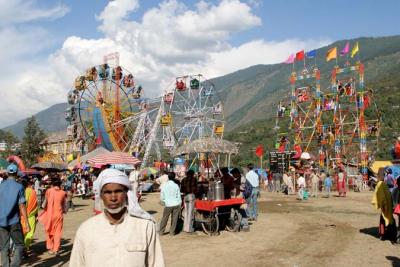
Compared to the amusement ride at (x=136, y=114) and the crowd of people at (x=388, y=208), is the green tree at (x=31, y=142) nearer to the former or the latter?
the amusement ride at (x=136, y=114)

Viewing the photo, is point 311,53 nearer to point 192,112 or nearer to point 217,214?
point 192,112

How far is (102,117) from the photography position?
139 feet

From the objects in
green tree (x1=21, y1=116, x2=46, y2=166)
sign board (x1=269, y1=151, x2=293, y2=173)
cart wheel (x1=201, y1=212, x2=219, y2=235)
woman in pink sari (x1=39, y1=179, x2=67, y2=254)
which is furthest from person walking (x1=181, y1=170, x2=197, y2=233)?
green tree (x1=21, y1=116, x2=46, y2=166)

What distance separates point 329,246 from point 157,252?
24.6 feet

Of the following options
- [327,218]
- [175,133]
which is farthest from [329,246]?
[175,133]

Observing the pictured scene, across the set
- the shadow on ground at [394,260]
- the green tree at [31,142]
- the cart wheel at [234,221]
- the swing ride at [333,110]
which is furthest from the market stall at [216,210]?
the green tree at [31,142]

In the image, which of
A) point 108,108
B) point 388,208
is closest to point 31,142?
point 108,108

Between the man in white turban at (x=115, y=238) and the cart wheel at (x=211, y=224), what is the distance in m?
8.64

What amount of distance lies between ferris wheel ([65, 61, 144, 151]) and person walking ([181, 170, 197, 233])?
1242 inches

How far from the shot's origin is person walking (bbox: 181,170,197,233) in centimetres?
1159

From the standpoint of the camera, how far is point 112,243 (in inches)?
106

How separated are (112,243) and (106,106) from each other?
136 feet

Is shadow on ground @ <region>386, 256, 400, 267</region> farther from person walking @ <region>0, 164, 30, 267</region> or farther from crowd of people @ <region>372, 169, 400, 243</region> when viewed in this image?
person walking @ <region>0, 164, 30, 267</region>

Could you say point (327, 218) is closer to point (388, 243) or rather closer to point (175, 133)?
point (388, 243)
